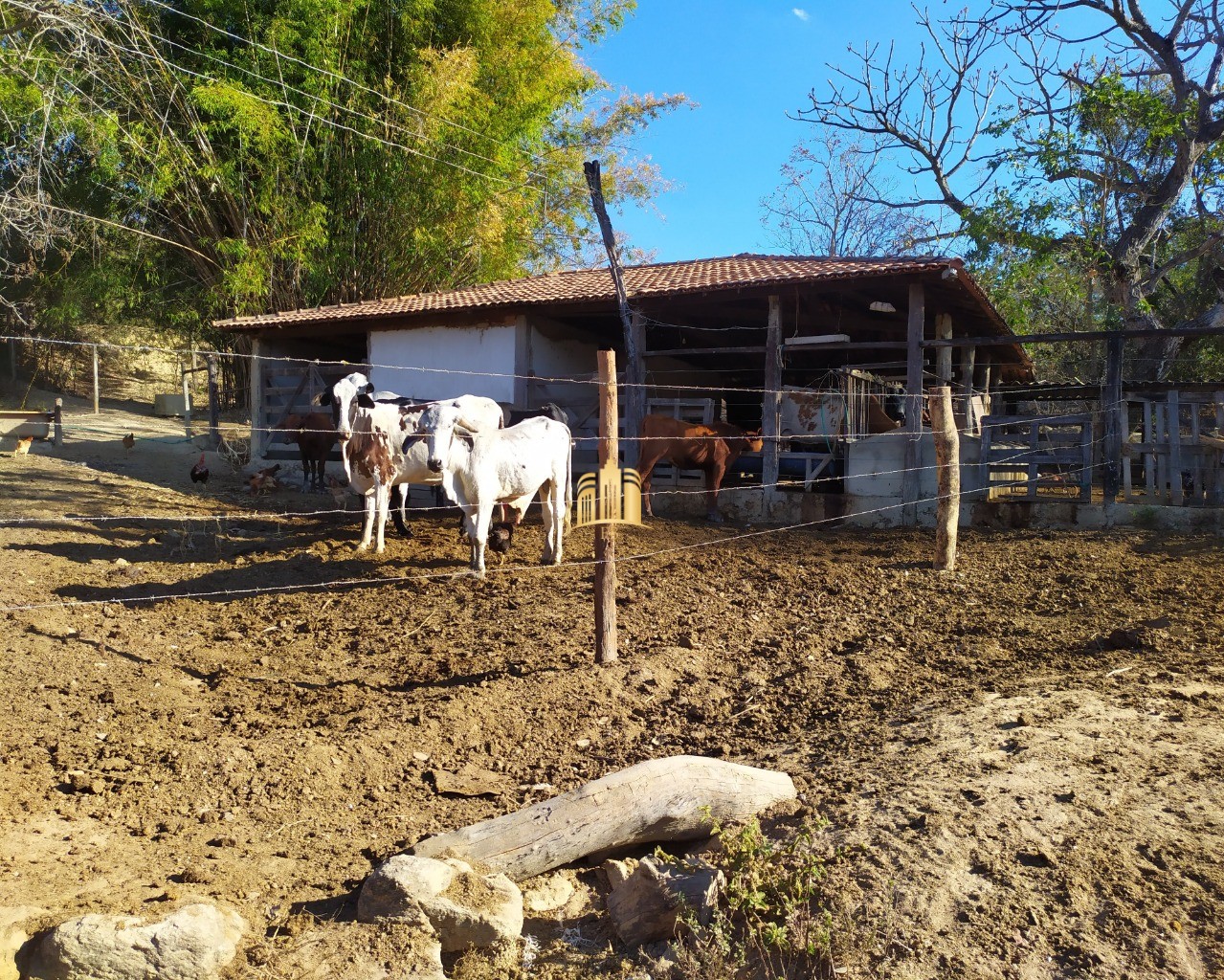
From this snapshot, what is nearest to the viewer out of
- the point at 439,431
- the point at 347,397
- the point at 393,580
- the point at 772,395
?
the point at 393,580

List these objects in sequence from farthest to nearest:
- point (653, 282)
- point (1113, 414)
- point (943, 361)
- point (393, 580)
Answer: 1. point (653, 282)
2. point (943, 361)
3. point (1113, 414)
4. point (393, 580)

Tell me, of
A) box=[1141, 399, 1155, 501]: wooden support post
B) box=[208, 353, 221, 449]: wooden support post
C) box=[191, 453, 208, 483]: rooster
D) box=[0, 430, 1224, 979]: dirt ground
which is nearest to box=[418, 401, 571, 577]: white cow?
box=[0, 430, 1224, 979]: dirt ground

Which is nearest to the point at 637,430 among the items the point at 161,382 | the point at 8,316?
the point at 8,316

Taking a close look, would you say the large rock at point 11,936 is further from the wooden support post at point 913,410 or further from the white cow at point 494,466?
the wooden support post at point 913,410

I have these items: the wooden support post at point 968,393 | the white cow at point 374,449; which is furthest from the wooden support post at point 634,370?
the wooden support post at point 968,393

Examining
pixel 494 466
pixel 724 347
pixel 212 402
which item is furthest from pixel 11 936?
pixel 212 402

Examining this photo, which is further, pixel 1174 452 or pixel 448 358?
pixel 448 358

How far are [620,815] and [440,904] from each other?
900 mm

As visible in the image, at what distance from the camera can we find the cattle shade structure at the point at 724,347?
11.7m

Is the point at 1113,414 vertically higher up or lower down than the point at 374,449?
higher up

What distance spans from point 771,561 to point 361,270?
13.1 metres

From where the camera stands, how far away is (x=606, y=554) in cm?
590

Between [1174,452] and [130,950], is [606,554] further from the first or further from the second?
[1174,452]

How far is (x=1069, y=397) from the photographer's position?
15281 mm
